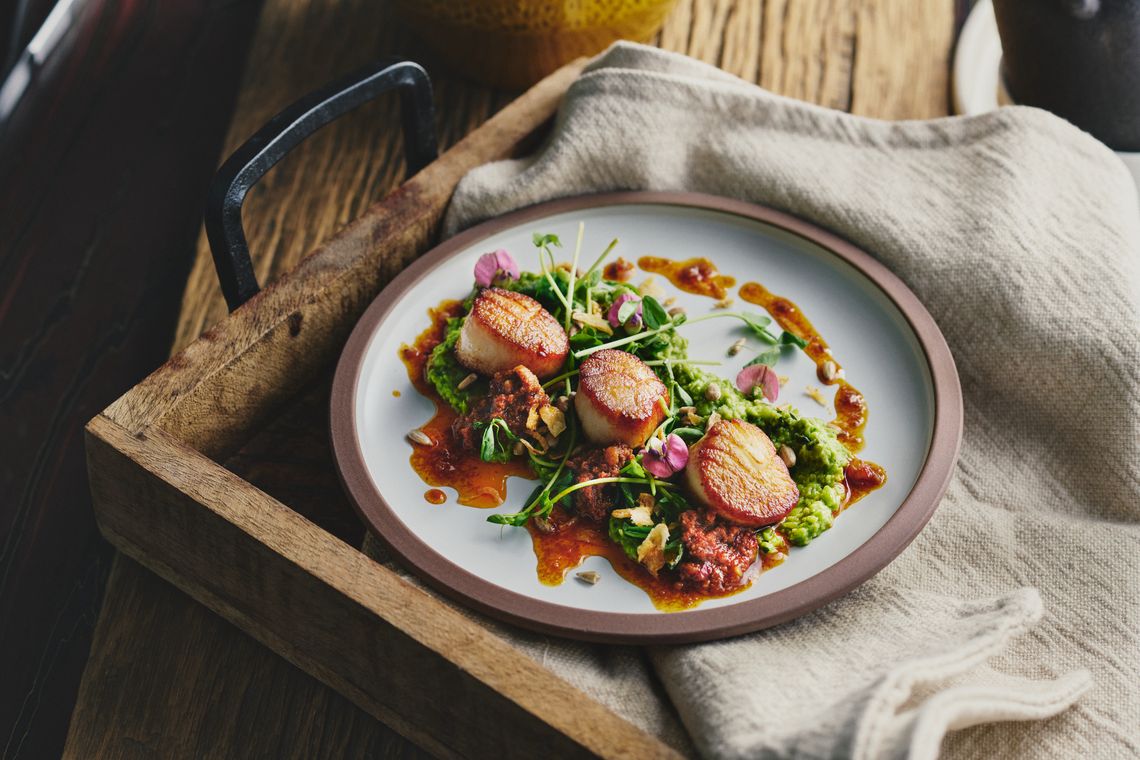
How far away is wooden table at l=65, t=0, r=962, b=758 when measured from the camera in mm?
1519

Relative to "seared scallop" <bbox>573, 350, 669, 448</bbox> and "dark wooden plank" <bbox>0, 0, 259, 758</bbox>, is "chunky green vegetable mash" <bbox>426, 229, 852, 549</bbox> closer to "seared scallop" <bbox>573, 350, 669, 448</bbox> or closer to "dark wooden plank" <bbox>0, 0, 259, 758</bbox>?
"seared scallop" <bbox>573, 350, 669, 448</bbox>

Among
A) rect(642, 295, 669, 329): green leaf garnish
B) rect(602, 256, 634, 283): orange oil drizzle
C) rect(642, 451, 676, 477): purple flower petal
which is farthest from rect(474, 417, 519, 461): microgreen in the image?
rect(602, 256, 634, 283): orange oil drizzle

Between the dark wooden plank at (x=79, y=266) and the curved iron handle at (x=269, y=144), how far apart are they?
0.47 meters

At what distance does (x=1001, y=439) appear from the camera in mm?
1698

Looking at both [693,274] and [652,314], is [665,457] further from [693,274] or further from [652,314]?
[693,274]

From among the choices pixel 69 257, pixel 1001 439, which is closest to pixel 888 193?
pixel 1001 439

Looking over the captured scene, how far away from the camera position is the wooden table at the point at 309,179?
4.98 ft

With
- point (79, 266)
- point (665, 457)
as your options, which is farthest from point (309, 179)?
point (665, 457)

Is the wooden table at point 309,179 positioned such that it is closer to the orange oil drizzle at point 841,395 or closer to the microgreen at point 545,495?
the microgreen at point 545,495

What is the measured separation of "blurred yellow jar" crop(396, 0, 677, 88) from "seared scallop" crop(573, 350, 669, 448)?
91cm

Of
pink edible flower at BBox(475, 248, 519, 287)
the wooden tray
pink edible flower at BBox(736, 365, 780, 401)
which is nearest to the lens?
the wooden tray

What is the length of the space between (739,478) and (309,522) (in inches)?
20.1

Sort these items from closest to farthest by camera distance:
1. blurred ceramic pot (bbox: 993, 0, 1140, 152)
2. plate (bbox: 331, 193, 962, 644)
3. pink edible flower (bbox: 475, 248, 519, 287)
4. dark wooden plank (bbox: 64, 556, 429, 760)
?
plate (bbox: 331, 193, 962, 644), dark wooden plank (bbox: 64, 556, 429, 760), pink edible flower (bbox: 475, 248, 519, 287), blurred ceramic pot (bbox: 993, 0, 1140, 152)

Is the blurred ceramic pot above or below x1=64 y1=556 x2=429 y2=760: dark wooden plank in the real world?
Result: above
